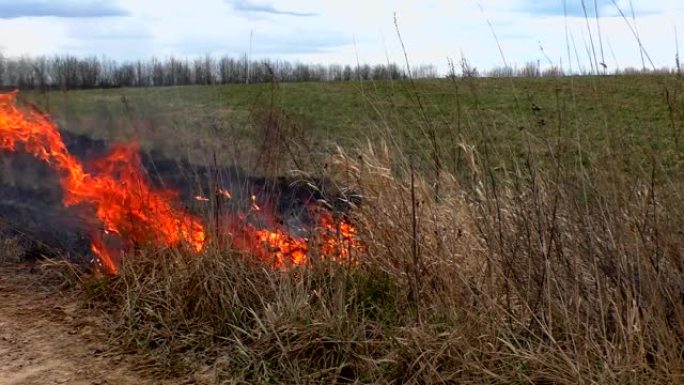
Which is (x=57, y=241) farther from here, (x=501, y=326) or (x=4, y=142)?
(x=501, y=326)

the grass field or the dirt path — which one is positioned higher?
the grass field

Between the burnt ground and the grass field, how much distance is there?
0.16m

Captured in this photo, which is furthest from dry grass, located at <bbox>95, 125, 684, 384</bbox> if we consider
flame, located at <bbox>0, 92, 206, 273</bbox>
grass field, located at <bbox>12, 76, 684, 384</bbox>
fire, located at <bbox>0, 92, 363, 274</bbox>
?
flame, located at <bbox>0, 92, 206, 273</bbox>

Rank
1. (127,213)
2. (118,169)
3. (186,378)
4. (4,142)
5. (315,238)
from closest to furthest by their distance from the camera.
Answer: (186,378), (315,238), (127,213), (118,169), (4,142)

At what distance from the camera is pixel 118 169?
563 cm

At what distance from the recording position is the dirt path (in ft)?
12.3

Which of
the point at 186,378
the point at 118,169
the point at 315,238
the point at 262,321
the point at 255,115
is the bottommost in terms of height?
the point at 186,378

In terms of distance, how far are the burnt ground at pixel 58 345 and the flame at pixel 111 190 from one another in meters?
0.46

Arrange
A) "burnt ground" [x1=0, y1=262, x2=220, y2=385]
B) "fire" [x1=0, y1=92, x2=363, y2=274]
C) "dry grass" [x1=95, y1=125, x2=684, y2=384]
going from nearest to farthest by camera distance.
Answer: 1. "dry grass" [x1=95, y1=125, x2=684, y2=384]
2. "burnt ground" [x1=0, y1=262, x2=220, y2=385]
3. "fire" [x1=0, y1=92, x2=363, y2=274]

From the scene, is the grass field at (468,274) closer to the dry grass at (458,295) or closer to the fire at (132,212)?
the dry grass at (458,295)

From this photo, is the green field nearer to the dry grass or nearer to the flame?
the dry grass

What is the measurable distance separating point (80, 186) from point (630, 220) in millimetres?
4471

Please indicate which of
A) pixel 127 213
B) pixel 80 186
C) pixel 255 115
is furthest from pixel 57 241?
pixel 255 115

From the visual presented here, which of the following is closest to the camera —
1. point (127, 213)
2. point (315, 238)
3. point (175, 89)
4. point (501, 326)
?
point (501, 326)
